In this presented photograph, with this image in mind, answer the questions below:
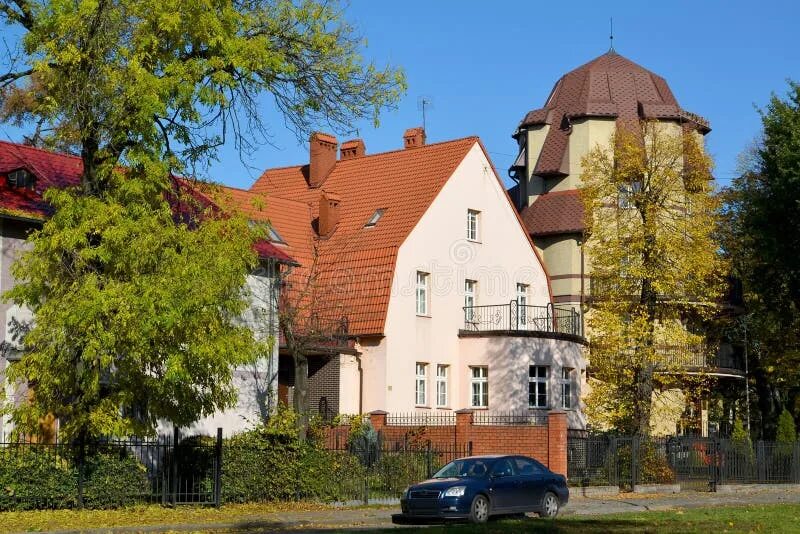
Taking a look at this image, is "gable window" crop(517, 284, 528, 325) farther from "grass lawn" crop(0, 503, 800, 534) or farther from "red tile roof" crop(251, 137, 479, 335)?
"grass lawn" crop(0, 503, 800, 534)

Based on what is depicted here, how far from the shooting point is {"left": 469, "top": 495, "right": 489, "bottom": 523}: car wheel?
2383 centimetres

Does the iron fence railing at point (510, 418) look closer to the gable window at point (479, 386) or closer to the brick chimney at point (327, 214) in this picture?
the gable window at point (479, 386)

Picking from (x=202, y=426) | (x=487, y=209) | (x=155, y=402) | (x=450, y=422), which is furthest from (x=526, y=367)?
(x=155, y=402)

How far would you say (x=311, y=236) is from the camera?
44.5m

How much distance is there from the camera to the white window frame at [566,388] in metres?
42.9

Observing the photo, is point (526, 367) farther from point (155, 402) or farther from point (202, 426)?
point (155, 402)

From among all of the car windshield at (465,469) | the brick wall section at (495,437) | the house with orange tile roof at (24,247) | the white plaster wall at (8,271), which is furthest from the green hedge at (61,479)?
the brick wall section at (495,437)

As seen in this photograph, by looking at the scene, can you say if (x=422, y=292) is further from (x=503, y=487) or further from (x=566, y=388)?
(x=503, y=487)

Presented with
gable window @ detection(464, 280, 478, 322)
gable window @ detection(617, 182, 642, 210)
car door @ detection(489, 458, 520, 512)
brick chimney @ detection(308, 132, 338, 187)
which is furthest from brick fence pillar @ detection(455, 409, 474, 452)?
brick chimney @ detection(308, 132, 338, 187)

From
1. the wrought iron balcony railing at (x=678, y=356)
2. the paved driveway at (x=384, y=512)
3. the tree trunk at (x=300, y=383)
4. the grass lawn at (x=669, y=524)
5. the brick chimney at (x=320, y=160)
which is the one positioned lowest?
the paved driveway at (x=384, y=512)

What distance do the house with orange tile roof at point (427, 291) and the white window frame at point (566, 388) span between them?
2.1 inches

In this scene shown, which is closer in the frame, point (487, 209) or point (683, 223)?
point (683, 223)

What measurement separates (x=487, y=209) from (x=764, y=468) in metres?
13.2

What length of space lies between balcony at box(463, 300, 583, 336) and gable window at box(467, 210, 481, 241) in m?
2.67
